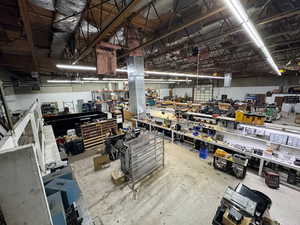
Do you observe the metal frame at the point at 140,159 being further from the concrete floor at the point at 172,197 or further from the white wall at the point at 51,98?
the white wall at the point at 51,98

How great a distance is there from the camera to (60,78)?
11.0 meters

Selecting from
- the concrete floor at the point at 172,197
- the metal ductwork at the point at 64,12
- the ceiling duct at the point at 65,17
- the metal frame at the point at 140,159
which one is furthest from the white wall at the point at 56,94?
the metal frame at the point at 140,159

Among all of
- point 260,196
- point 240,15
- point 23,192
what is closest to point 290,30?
point 240,15

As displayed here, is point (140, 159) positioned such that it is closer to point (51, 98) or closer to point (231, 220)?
point (231, 220)

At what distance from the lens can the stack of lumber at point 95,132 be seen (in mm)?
5771

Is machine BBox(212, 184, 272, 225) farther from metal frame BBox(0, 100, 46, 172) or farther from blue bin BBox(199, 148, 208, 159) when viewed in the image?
metal frame BBox(0, 100, 46, 172)

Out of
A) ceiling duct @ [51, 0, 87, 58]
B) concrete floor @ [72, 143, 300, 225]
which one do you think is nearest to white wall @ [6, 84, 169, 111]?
ceiling duct @ [51, 0, 87, 58]

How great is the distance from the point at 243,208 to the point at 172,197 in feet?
5.19

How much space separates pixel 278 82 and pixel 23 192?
66.9 feet

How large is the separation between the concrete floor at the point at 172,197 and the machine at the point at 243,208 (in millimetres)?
718

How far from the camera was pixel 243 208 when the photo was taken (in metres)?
1.95

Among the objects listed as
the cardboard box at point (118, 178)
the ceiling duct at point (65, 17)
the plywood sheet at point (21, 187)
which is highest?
the ceiling duct at point (65, 17)

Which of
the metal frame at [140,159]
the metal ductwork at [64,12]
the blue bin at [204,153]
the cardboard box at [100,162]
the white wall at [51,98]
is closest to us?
the metal ductwork at [64,12]

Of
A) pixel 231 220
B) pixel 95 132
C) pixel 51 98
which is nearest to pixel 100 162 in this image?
pixel 95 132
